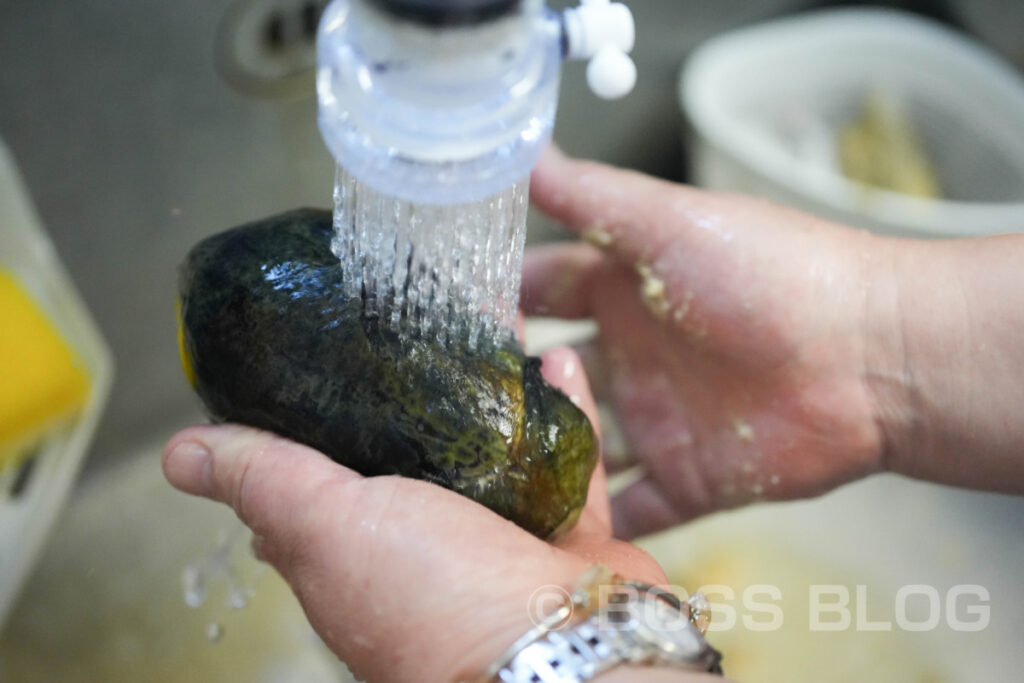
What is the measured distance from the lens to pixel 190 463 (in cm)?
66

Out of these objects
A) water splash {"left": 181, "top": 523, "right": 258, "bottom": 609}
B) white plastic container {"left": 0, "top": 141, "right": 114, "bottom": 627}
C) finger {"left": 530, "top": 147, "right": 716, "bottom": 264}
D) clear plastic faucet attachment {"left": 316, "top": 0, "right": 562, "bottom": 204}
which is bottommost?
water splash {"left": 181, "top": 523, "right": 258, "bottom": 609}

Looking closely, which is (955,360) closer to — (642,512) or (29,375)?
(642,512)

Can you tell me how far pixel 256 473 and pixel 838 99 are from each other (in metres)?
1.29

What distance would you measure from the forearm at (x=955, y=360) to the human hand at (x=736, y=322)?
0.06 ft

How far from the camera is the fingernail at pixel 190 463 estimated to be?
66 centimetres

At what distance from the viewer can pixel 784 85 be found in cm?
146

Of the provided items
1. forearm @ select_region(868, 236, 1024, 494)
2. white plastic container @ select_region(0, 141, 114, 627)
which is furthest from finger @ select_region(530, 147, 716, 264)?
white plastic container @ select_region(0, 141, 114, 627)

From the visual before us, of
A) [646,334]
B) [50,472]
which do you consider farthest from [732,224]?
[50,472]

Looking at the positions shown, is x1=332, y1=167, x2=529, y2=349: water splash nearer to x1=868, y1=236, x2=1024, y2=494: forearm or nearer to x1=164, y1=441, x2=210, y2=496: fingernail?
x1=164, y1=441, x2=210, y2=496: fingernail

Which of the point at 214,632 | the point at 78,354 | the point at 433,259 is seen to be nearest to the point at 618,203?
the point at 433,259

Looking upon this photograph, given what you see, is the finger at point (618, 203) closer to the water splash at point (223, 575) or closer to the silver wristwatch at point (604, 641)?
the silver wristwatch at point (604, 641)

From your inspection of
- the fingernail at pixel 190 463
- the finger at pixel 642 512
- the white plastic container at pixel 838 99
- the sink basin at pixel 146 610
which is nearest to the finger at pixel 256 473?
the fingernail at pixel 190 463

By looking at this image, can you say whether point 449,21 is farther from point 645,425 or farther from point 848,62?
point 848,62

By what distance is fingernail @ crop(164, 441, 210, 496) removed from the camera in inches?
A: 25.9
